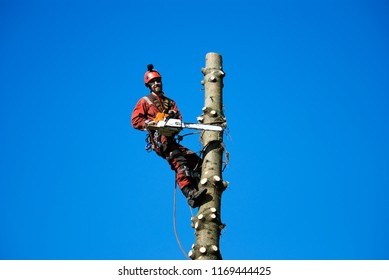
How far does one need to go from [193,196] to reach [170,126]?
935 mm

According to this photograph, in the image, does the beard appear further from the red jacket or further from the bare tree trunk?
the bare tree trunk

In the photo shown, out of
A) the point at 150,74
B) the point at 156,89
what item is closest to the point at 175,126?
the point at 156,89

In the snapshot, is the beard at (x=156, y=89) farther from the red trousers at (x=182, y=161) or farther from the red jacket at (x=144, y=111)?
the red trousers at (x=182, y=161)

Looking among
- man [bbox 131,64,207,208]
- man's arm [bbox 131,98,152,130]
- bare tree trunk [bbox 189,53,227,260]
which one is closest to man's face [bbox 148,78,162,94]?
man [bbox 131,64,207,208]

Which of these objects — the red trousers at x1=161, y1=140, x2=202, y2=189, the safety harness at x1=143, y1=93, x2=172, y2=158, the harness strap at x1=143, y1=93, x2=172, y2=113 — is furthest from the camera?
the harness strap at x1=143, y1=93, x2=172, y2=113

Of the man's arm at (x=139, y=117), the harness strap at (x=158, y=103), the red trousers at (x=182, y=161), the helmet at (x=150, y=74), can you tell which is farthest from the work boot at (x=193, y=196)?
the helmet at (x=150, y=74)

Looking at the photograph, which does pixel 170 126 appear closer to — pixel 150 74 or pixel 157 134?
pixel 157 134

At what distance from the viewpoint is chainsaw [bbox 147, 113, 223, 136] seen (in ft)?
19.0

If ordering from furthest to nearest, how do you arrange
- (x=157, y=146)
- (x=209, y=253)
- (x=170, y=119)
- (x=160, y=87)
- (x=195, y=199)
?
1. (x=160, y=87)
2. (x=157, y=146)
3. (x=170, y=119)
4. (x=195, y=199)
5. (x=209, y=253)
